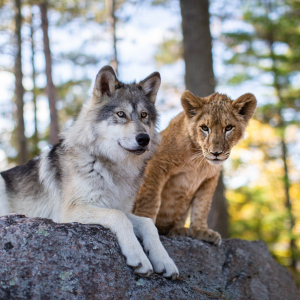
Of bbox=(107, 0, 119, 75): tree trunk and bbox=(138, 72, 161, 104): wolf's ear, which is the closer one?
bbox=(138, 72, 161, 104): wolf's ear

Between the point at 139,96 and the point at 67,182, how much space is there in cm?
138

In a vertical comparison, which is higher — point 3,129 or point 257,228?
point 3,129

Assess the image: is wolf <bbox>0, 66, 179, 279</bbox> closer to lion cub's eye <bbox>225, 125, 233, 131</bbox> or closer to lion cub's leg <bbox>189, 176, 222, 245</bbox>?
lion cub's eye <bbox>225, 125, 233, 131</bbox>

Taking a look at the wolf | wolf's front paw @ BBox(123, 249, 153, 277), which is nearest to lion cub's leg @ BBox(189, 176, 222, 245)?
the wolf

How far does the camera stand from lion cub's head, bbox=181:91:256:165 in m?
4.60

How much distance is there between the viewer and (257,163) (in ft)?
58.2

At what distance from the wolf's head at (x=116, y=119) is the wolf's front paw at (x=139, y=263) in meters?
1.16

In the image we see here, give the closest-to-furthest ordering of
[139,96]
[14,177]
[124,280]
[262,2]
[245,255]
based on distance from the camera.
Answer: [124,280] → [139,96] → [14,177] → [245,255] → [262,2]

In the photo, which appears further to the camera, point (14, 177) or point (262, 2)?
point (262, 2)

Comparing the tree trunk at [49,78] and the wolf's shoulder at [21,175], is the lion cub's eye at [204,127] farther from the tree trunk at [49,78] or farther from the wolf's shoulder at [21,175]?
the tree trunk at [49,78]

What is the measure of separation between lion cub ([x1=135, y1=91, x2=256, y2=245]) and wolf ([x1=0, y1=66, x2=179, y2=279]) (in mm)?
498

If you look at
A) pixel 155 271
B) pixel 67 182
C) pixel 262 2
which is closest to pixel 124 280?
pixel 155 271

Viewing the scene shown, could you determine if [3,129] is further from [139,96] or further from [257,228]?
[139,96]

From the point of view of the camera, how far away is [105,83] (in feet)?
14.1
